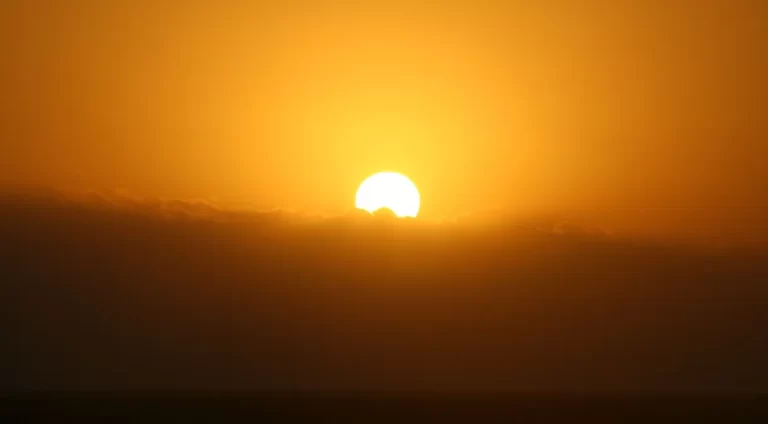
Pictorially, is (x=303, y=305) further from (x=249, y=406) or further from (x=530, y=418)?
(x=530, y=418)

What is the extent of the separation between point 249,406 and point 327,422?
3.22m

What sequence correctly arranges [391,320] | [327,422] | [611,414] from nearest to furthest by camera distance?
1. [327,422]
2. [611,414]
3. [391,320]

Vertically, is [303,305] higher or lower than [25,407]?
higher

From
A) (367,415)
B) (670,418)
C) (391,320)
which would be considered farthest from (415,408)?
(391,320)

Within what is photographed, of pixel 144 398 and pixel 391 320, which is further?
pixel 391 320

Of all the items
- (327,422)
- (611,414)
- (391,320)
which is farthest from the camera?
(391,320)

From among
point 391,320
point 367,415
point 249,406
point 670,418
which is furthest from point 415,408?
point 391,320

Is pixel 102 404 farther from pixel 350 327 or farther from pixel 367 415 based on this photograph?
pixel 350 327

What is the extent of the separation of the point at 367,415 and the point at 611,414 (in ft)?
26.7

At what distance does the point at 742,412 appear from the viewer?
3638cm

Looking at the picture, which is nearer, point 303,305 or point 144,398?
point 144,398

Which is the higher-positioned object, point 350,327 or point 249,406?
point 350,327

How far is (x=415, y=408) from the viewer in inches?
1356

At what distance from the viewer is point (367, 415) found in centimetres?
3372
